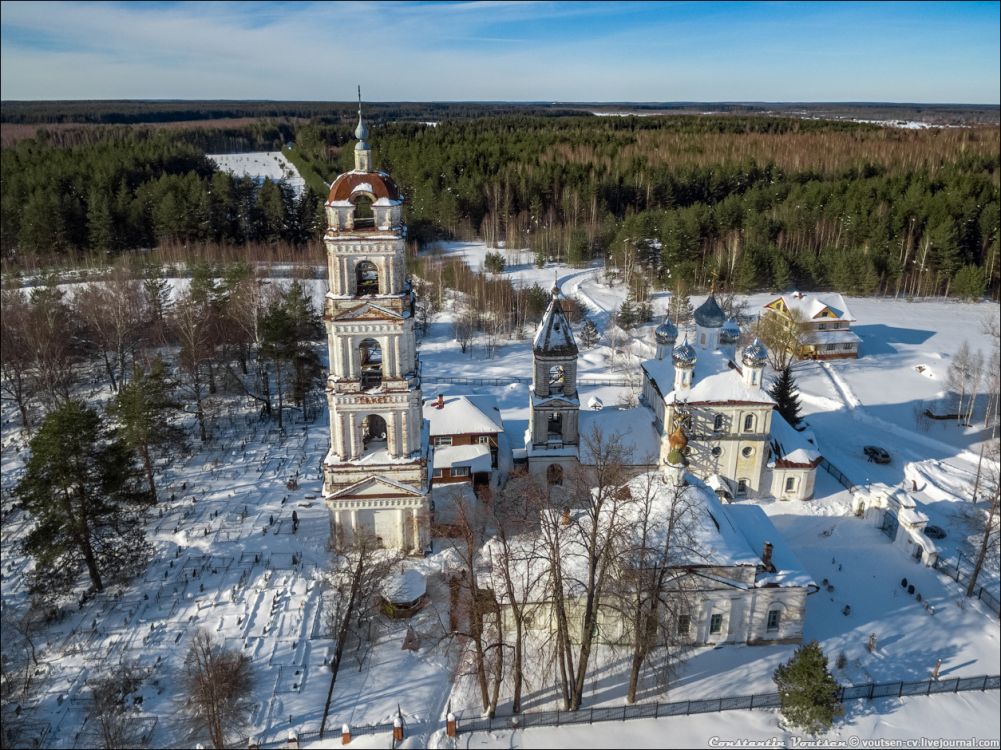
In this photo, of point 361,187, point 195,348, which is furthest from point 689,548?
point 195,348

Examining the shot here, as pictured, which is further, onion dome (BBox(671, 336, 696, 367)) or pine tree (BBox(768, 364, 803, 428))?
pine tree (BBox(768, 364, 803, 428))

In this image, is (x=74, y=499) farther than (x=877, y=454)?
No

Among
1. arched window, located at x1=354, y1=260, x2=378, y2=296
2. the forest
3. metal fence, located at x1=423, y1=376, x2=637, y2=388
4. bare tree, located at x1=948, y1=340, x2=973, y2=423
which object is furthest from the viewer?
the forest

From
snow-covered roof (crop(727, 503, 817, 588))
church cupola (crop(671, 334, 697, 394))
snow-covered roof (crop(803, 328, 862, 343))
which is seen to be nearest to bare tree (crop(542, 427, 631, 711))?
snow-covered roof (crop(727, 503, 817, 588))

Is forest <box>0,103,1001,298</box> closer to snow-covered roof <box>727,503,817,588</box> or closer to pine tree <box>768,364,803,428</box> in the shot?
pine tree <box>768,364,803,428</box>

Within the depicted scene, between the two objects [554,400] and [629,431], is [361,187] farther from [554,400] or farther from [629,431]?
[629,431]
